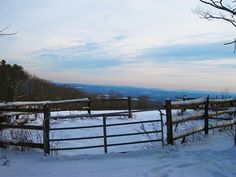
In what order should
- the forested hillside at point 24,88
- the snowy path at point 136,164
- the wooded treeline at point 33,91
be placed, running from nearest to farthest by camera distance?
the snowy path at point 136,164
the wooded treeline at point 33,91
the forested hillside at point 24,88

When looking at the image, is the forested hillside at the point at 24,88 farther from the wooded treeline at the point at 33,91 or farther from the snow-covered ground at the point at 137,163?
the snow-covered ground at the point at 137,163

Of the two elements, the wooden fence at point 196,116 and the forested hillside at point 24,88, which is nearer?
the wooden fence at point 196,116

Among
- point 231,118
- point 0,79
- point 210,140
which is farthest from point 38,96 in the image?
point 210,140

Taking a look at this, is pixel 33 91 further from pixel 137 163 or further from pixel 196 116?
pixel 137 163

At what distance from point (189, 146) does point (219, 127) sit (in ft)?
13.3

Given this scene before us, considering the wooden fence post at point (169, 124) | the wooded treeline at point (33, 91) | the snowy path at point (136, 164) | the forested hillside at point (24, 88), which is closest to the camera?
the snowy path at point (136, 164)

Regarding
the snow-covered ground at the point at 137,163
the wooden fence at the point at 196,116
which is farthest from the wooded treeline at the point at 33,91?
the snow-covered ground at the point at 137,163

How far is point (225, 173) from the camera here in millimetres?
9203

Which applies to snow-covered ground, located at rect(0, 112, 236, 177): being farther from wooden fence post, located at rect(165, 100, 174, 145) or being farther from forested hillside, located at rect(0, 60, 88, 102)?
forested hillside, located at rect(0, 60, 88, 102)

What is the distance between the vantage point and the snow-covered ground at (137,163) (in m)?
9.52

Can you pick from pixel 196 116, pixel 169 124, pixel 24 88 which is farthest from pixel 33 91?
pixel 169 124

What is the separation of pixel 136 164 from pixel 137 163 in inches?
5.1

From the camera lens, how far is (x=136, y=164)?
10.4m

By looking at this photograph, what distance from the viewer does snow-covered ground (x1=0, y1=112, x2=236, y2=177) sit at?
31.2 ft
